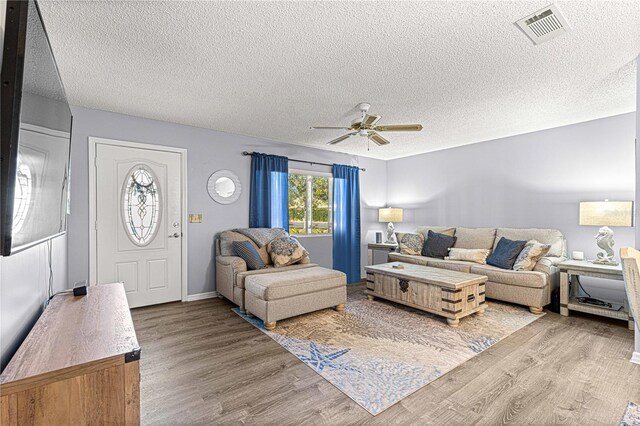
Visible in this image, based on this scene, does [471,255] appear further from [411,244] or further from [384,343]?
[384,343]

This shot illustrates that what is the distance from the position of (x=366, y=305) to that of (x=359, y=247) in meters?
1.83

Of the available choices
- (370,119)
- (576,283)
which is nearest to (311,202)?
(370,119)

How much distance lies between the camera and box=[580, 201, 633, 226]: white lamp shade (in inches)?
128

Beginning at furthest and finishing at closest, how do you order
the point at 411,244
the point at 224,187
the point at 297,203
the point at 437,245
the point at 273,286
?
the point at 297,203 < the point at 411,244 < the point at 437,245 < the point at 224,187 < the point at 273,286

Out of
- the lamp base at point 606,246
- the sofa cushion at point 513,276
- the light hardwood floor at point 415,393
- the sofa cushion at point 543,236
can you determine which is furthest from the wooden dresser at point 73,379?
the sofa cushion at point 543,236

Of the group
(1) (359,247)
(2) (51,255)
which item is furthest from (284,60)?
(1) (359,247)

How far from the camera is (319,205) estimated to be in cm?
549

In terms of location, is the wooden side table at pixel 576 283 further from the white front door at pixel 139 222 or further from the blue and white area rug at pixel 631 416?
the white front door at pixel 139 222

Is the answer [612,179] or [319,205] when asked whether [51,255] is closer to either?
[319,205]

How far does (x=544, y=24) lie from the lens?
1.88 metres

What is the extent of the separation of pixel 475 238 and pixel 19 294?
16.5 ft

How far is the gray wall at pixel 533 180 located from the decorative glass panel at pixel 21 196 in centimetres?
530

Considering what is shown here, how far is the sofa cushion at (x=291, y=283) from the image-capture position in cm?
318

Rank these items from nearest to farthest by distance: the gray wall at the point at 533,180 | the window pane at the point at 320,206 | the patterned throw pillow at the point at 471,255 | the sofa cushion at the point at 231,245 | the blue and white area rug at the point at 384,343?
1. the blue and white area rug at the point at 384,343
2. the gray wall at the point at 533,180
3. the sofa cushion at the point at 231,245
4. the patterned throw pillow at the point at 471,255
5. the window pane at the point at 320,206
